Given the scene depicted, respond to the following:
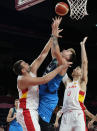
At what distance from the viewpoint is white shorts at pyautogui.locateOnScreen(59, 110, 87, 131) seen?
4.29m

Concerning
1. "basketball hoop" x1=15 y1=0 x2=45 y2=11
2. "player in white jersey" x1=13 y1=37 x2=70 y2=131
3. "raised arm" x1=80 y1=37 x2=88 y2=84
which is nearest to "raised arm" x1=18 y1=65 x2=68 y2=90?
"player in white jersey" x1=13 y1=37 x2=70 y2=131

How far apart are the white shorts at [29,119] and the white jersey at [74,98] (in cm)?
117

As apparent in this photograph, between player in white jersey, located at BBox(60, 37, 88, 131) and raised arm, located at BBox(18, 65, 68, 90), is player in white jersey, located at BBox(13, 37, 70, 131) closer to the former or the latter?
raised arm, located at BBox(18, 65, 68, 90)

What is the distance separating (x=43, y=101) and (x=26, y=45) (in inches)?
359

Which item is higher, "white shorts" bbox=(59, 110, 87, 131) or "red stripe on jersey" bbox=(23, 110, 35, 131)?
"red stripe on jersey" bbox=(23, 110, 35, 131)

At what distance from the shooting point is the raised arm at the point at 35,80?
10.9 ft

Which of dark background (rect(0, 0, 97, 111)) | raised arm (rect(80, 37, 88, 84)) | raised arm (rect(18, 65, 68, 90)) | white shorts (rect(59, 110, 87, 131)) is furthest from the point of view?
dark background (rect(0, 0, 97, 111))

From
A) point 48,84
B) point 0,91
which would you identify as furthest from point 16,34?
point 48,84

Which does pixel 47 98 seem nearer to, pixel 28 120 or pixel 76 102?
pixel 28 120

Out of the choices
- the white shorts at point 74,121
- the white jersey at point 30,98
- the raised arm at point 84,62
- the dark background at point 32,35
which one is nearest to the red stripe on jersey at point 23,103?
the white jersey at point 30,98

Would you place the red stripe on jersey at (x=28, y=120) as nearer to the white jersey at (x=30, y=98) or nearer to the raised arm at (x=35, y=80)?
the white jersey at (x=30, y=98)

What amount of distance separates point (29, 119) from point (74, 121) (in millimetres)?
1178

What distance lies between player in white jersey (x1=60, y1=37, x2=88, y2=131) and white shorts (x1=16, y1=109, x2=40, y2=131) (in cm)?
107

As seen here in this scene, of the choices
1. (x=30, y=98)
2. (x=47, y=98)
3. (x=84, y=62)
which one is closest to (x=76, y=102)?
(x=84, y=62)
